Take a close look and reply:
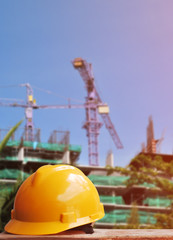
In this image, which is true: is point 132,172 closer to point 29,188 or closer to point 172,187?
point 172,187

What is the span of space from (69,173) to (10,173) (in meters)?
38.2

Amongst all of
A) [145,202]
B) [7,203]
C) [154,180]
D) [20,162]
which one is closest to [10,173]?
[20,162]

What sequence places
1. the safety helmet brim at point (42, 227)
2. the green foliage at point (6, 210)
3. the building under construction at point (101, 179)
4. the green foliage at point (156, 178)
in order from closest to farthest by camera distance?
1. the safety helmet brim at point (42, 227)
2. the green foliage at point (6, 210)
3. the green foliage at point (156, 178)
4. the building under construction at point (101, 179)

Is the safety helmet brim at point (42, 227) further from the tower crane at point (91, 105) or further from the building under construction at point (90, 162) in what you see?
the tower crane at point (91, 105)

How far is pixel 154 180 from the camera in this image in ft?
86.3

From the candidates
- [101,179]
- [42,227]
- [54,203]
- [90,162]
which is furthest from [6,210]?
[90,162]

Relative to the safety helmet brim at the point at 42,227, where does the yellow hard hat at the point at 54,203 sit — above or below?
above

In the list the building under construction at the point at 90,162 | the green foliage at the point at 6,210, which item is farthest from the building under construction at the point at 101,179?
the green foliage at the point at 6,210

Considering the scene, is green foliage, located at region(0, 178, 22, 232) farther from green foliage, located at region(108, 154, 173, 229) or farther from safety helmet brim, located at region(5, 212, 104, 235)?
green foliage, located at region(108, 154, 173, 229)

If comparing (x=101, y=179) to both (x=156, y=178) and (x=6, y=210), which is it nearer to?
(x=156, y=178)

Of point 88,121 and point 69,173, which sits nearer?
point 69,173

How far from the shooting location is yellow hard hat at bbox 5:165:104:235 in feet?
11.8

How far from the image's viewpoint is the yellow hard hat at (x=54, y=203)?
361 cm

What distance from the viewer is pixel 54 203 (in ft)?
11.8
